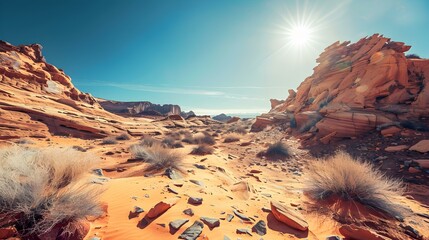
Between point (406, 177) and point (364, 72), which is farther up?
point (364, 72)

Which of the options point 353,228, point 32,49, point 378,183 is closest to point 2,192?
point 353,228

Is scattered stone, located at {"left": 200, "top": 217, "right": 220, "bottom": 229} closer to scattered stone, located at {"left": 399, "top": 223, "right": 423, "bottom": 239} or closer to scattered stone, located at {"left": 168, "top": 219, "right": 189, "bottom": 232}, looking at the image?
scattered stone, located at {"left": 168, "top": 219, "right": 189, "bottom": 232}

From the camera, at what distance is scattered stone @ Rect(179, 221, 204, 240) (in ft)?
9.88

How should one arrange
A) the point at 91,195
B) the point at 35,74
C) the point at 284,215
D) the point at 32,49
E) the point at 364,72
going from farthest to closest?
the point at 32,49 → the point at 35,74 → the point at 364,72 → the point at 284,215 → the point at 91,195

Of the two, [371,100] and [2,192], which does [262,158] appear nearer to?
[2,192]

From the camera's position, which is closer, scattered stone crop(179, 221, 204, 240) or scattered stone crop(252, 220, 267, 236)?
scattered stone crop(179, 221, 204, 240)

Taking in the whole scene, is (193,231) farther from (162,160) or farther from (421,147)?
(421,147)

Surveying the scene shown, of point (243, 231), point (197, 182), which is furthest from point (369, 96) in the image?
point (243, 231)

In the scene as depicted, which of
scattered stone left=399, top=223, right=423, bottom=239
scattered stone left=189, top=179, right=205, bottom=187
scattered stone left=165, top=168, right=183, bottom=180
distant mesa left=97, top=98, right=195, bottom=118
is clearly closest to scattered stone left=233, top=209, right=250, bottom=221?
scattered stone left=189, top=179, right=205, bottom=187

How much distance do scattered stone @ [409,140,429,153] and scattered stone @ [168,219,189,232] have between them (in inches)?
441

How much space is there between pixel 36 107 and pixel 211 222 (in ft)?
79.5

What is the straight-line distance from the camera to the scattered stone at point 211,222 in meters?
3.39

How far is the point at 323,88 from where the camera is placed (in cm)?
2222

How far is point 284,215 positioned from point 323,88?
74.7 ft
